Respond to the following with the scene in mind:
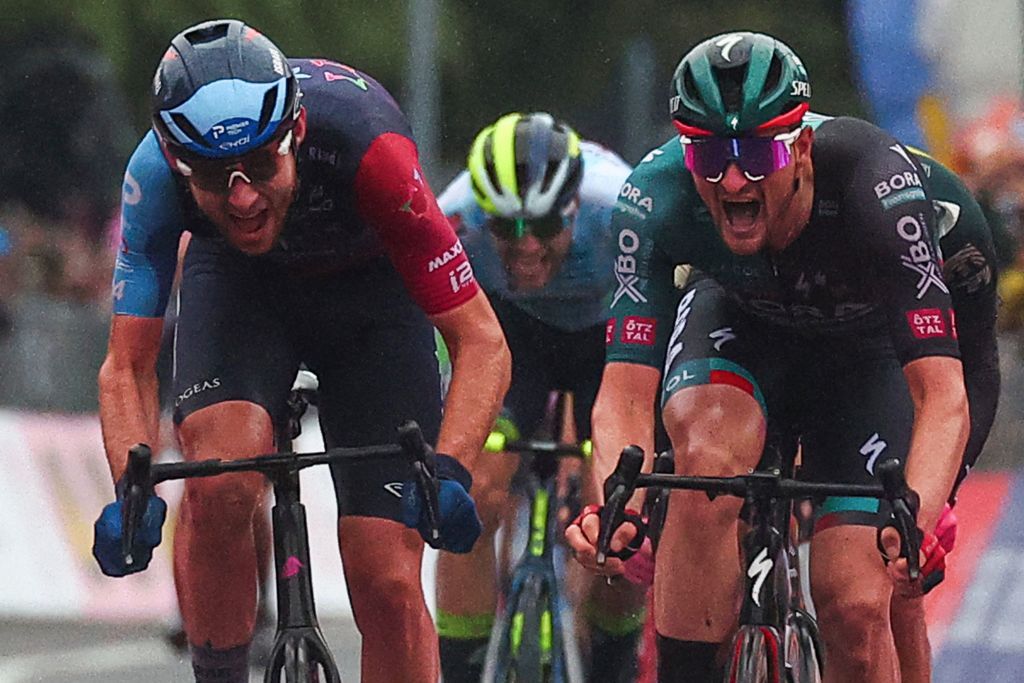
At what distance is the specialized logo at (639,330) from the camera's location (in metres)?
6.20

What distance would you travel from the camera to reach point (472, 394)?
588 centimetres

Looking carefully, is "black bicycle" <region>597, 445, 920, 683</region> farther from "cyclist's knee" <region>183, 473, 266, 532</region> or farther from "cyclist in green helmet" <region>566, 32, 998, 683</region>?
"cyclist's knee" <region>183, 473, 266, 532</region>

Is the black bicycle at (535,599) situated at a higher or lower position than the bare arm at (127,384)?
lower

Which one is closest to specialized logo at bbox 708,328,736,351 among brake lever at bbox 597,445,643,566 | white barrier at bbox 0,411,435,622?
brake lever at bbox 597,445,643,566

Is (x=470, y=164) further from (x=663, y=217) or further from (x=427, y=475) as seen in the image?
(x=427, y=475)

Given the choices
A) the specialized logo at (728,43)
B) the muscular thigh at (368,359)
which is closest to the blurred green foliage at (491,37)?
the muscular thigh at (368,359)

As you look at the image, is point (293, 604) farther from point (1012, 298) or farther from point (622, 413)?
point (1012, 298)

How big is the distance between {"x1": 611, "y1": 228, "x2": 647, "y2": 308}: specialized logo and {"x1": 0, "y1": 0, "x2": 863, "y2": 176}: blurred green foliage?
1186cm

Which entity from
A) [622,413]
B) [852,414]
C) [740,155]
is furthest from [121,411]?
[852,414]

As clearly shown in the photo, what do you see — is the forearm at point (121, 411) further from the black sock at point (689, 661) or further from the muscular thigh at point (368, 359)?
the black sock at point (689, 661)

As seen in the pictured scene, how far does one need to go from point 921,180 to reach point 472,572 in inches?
103

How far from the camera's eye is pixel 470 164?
27.3 feet

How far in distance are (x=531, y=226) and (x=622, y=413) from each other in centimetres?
208

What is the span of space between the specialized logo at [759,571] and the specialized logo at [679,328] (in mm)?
815
